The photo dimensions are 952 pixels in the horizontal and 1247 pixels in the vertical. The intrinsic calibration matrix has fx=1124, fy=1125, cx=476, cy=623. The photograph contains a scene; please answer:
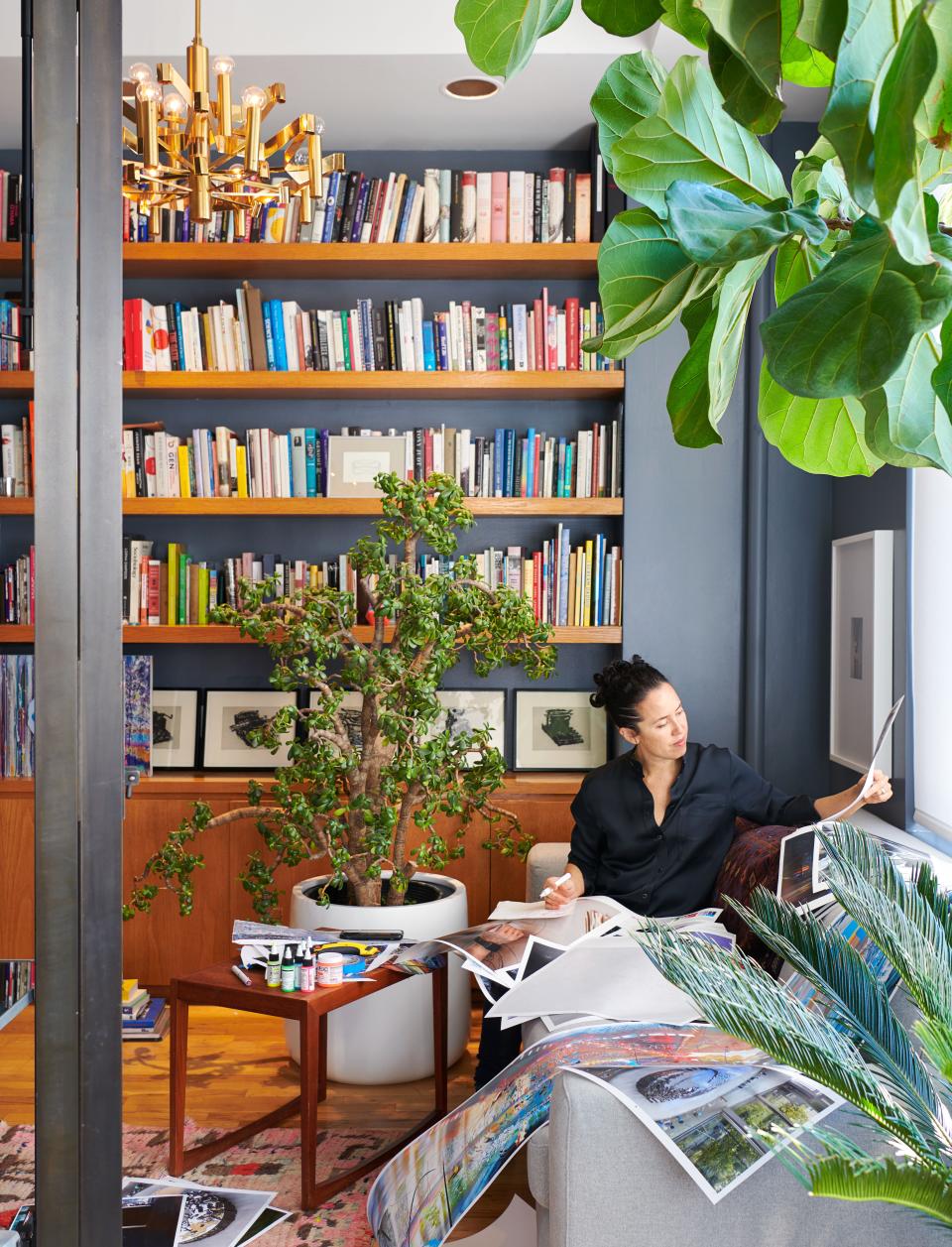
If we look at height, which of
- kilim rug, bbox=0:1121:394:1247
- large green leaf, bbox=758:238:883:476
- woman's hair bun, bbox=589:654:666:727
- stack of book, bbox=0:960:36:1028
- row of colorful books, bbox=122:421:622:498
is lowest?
kilim rug, bbox=0:1121:394:1247

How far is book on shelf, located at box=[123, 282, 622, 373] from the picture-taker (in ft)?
12.1

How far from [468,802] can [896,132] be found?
118 inches

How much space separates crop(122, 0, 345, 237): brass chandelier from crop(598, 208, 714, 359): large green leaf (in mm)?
2274

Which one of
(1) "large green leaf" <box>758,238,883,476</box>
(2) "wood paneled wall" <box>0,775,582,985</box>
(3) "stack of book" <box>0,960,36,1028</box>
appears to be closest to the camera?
(1) "large green leaf" <box>758,238,883,476</box>

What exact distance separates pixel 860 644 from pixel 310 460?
1.85m

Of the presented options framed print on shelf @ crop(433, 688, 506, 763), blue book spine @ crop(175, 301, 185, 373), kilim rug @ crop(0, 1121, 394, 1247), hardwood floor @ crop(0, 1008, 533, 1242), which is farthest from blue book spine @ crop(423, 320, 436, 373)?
kilim rug @ crop(0, 1121, 394, 1247)

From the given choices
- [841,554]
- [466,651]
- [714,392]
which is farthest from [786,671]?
[714,392]

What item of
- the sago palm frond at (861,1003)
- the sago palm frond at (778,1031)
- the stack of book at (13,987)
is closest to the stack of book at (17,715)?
the stack of book at (13,987)

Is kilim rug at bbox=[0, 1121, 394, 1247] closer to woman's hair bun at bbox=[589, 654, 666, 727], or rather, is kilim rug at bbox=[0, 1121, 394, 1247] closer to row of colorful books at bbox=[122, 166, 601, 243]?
woman's hair bun at bbox=[589, 654, 666, 727]

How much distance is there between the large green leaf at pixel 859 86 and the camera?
26 cm

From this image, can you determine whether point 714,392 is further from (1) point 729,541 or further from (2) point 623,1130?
(1) point 729,541

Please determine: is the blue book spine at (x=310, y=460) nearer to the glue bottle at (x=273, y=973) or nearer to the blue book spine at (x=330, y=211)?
the blue book spine at (x=330, y=211)

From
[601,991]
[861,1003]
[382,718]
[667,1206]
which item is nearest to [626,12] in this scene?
[861,1003]

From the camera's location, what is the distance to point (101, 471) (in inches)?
26.9
